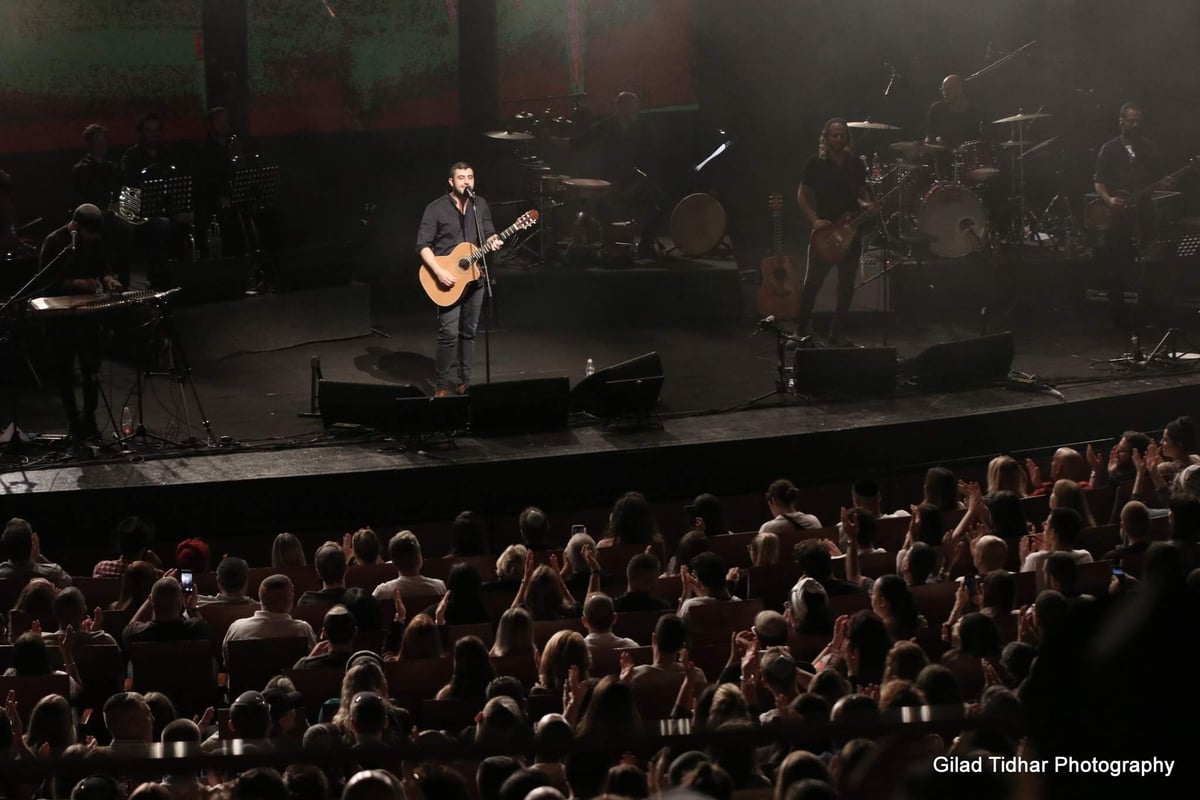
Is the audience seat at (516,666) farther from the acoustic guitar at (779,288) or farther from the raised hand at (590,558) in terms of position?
the acoustic guitar at (779,288)

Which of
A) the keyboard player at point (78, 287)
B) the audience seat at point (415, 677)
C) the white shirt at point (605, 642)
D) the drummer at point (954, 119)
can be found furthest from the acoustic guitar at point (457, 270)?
the drummer at point (954, 119)

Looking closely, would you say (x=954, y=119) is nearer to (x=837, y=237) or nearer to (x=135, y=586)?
(x=837, y=237)

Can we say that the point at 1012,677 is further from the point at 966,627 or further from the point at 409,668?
the point at 409,668

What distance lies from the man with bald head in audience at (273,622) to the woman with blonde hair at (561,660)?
4.24ft

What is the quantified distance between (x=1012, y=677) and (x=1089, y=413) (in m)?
5.56

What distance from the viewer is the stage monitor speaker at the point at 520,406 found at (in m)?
10.4

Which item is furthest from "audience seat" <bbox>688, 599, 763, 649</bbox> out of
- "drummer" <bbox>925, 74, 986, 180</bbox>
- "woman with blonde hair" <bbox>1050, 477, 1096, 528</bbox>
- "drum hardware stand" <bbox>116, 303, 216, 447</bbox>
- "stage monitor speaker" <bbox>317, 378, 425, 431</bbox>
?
"drummer" <bbox>925, 74, 986, 180</bbox>

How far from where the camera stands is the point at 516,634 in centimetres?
652

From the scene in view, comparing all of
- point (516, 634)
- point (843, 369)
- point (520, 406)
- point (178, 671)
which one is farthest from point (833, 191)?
point (178, 671)

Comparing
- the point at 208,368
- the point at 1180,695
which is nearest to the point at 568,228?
the point at 208,368

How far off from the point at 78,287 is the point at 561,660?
5.15 m

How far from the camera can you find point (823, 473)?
10.5m

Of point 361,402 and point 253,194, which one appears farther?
point 253,194

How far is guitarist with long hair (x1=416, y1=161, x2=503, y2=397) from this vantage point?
35.6 feet
